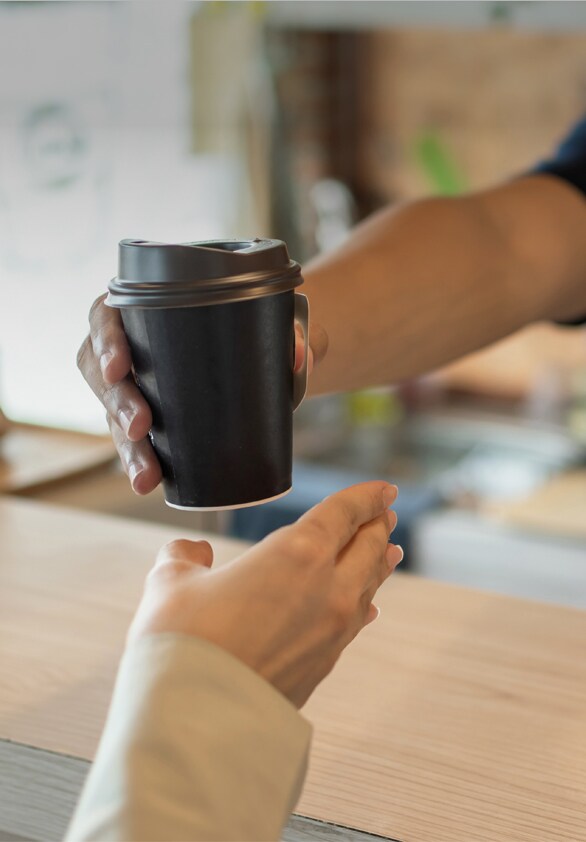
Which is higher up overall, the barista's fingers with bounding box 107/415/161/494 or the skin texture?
the barista's fingers with bounding box 107/415/161/494

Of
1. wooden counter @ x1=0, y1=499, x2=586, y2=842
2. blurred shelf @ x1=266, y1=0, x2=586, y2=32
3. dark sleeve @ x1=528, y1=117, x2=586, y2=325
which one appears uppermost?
blurred shelf @ x1=266, y1=0, x2=586, y2=32

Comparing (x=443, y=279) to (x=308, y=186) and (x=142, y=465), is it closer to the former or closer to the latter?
(x=142, y=465)

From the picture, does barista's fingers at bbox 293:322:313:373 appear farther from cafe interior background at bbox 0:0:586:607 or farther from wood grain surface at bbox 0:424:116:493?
wood grain surface at bbox 0:424:116:493

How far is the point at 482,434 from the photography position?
4.00 metres

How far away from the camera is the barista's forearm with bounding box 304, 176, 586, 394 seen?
1.21m

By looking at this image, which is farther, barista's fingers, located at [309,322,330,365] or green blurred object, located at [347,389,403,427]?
green blurred object, located at [347,389,403,427]

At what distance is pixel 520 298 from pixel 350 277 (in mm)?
286

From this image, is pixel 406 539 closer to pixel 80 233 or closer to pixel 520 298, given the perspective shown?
pixel 80 233

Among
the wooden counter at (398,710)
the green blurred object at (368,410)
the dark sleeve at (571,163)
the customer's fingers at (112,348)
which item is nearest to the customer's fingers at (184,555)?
the customer's fingers at (112,348)

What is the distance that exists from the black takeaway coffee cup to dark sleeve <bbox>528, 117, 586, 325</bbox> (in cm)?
80

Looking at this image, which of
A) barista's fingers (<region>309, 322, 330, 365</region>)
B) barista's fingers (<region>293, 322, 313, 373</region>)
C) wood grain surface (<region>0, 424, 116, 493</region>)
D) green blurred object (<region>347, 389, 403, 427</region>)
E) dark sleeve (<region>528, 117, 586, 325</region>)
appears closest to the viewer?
barista's fingers (<region>293, 322, 313, 373</region>)

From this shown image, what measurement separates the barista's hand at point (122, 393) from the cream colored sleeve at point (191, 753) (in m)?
0.20

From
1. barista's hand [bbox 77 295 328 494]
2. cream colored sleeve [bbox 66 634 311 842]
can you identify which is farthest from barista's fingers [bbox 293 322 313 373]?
cream colored sleeve [bbox 66 634 311 842]

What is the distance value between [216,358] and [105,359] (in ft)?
0.28
